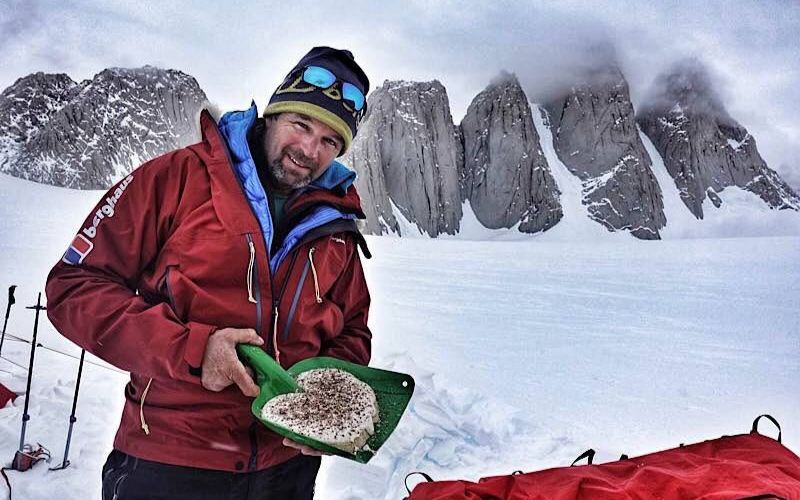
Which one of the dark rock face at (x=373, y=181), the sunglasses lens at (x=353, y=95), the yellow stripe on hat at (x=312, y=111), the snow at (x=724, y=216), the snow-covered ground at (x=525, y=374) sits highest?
the snow at (x=724, y=216)

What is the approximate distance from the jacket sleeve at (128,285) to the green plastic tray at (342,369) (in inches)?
6.5

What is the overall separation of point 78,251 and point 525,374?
4.78m

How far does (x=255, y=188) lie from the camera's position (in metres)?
1.45

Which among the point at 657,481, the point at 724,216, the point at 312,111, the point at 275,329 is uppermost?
the point at 724,216

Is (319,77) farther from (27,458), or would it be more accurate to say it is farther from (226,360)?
(27,458)

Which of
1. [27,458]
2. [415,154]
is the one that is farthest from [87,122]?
[27,458]

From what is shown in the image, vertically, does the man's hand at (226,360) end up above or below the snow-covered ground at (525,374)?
above

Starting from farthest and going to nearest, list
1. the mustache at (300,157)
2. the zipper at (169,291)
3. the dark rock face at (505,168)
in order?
1. the dark rock face at (505,168)
2. the mustache at (300,157)
3. the zipper at (169,291)

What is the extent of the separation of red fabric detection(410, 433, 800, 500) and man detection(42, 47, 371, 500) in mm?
755

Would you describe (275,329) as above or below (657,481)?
above

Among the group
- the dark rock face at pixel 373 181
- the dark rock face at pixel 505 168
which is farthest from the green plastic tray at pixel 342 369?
the dark rock face at pixel 505 168

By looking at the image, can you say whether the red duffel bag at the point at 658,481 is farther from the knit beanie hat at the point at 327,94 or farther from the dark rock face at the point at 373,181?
the dark rock face at the point at 373,181

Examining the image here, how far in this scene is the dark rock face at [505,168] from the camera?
88688mm

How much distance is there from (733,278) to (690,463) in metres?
15.8
